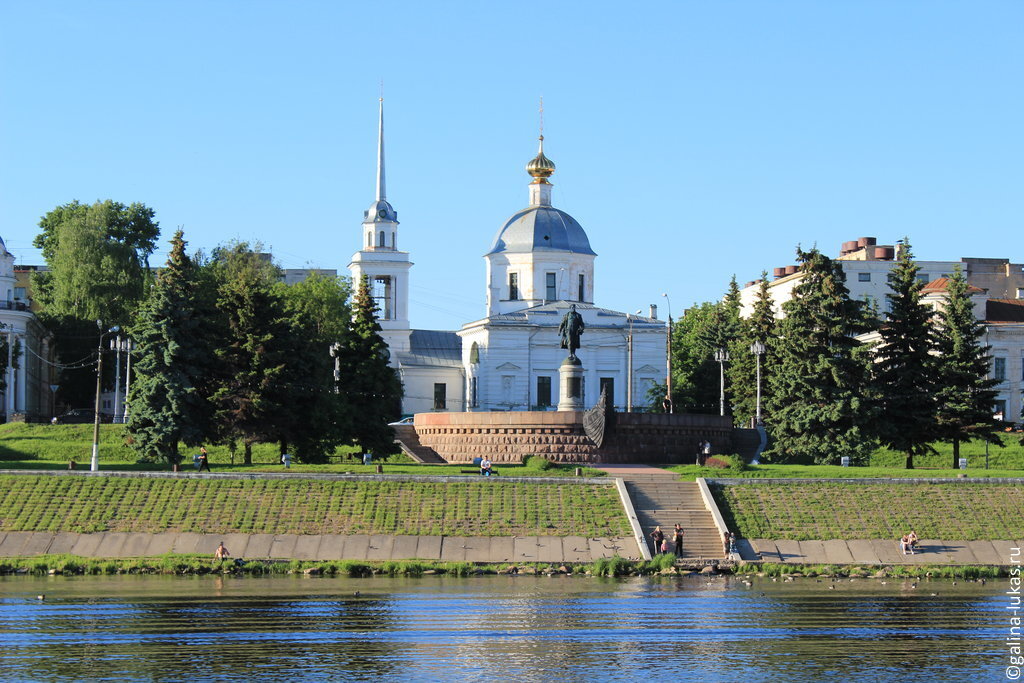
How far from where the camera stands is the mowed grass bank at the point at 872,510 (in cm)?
4450

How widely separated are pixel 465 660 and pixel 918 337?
122 feet

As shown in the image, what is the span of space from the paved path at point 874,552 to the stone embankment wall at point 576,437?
1263cm

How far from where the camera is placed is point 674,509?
151ft

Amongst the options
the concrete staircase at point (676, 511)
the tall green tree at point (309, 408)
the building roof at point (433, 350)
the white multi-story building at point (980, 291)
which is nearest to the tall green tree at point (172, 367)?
the tall green tree at point (309, 408)

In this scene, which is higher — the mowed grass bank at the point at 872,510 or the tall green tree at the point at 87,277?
the tall green tree at the point at 87,277

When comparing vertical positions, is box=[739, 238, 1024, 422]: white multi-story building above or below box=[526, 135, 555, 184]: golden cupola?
below

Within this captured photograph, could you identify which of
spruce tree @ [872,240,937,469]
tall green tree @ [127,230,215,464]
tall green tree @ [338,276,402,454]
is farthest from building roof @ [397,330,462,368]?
spruce tree @ [872,240,937,469]

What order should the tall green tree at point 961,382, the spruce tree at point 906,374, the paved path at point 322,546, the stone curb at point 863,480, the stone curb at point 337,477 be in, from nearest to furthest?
the paved path at point 322,546 < the stone curb at point 337,477 < the stone curb at point 863,480 < the spruce tree at point 906,374 < the tall green tree at point 961,382

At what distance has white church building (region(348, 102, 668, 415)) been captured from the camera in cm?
8756

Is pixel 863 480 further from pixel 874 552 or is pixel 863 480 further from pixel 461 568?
pixel 461 568

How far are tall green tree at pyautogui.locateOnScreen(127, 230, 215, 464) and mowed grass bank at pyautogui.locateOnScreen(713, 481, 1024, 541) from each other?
1857cm

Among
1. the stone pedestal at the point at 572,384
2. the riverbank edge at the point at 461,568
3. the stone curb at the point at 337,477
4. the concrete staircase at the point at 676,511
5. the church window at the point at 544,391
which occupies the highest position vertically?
the church window at the point at 544,391

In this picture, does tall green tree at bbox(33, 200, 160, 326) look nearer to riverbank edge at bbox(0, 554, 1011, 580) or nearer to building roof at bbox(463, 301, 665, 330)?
building roof at bbox(463, 301, 665, 330)

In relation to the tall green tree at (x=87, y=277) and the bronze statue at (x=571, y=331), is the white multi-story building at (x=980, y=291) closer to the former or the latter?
the bronze statue at (x=571, y=331)
